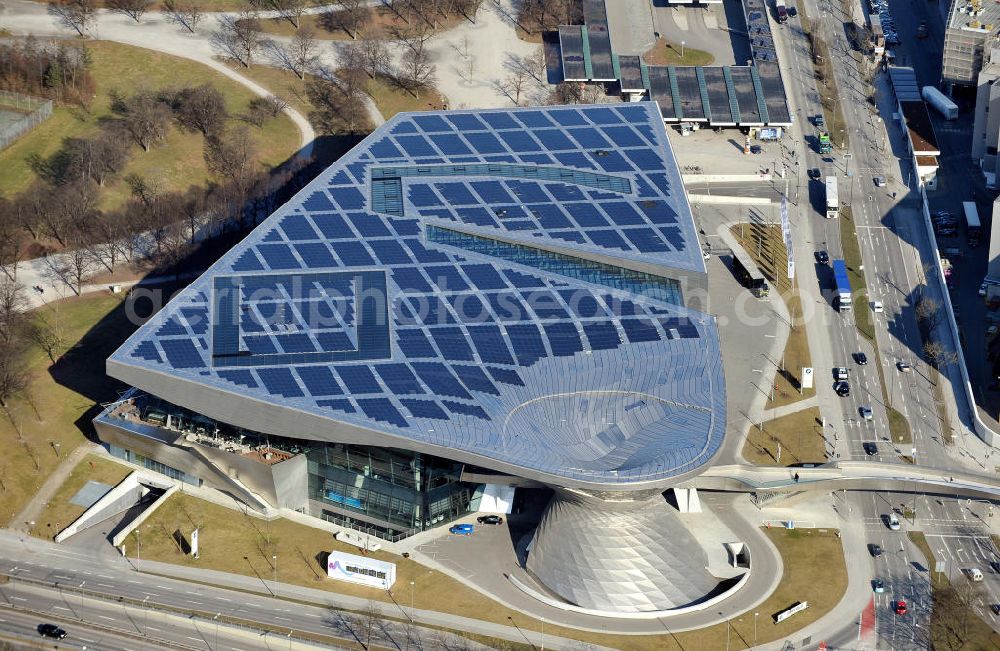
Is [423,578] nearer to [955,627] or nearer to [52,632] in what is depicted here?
[52,632]

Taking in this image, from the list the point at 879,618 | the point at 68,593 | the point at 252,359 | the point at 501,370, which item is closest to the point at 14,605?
the point at 68,593

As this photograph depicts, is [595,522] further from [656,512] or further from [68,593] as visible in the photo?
[68,593]

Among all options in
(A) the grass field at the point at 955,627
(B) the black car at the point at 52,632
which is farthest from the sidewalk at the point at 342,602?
(A) the grass field at the point at 955,627

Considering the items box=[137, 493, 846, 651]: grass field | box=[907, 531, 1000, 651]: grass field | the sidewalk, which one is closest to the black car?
the sidewalk

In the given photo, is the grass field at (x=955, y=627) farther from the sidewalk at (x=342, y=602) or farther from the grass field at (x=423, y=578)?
the sidewalk at (x=342, y=602)

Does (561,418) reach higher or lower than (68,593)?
higher

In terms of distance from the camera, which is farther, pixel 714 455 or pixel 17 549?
pixel 17 549
